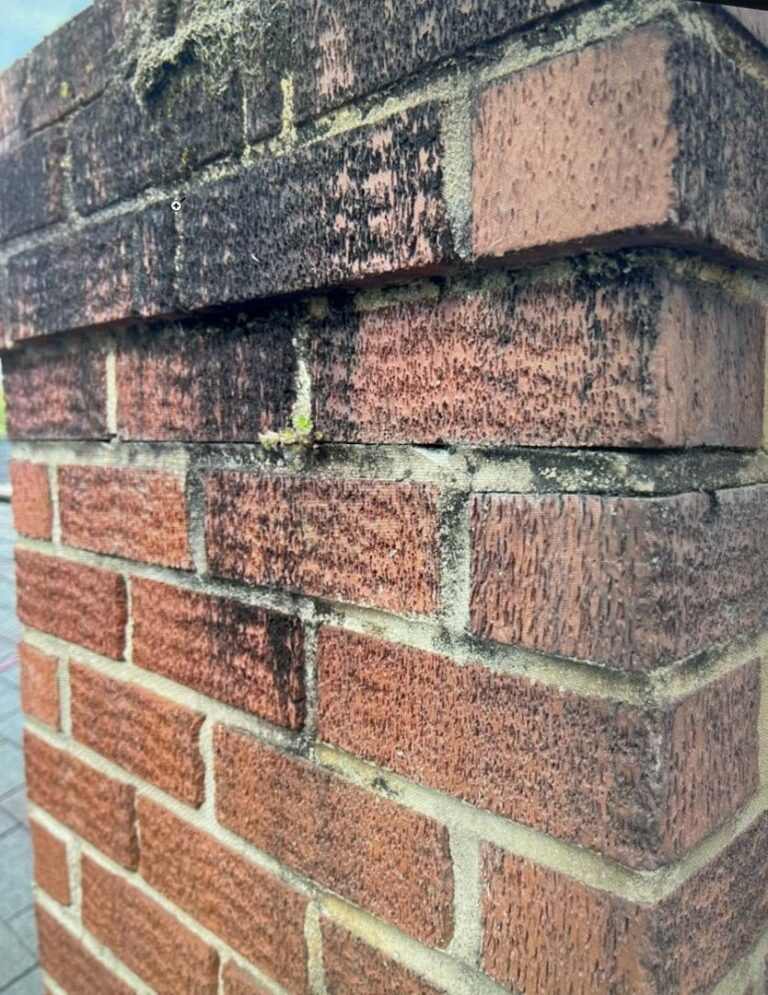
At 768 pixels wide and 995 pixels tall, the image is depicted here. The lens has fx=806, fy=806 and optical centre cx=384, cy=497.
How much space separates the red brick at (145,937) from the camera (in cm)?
82

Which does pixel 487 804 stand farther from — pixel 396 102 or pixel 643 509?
pixel 396 102

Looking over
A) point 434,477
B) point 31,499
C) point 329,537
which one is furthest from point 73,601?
point 434,477

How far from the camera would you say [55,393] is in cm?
96

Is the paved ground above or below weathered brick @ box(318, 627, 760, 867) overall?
below

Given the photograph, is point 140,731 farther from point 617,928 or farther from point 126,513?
point 617,928

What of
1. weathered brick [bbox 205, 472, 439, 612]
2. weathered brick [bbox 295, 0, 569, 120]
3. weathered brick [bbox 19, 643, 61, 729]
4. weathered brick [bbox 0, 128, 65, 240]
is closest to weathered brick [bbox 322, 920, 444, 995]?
weathered brick [bbox 205, 472, 439, 612]

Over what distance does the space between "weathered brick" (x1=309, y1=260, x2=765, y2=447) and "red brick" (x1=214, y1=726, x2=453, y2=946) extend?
0.29 meters

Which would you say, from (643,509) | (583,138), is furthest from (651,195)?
(643,509)

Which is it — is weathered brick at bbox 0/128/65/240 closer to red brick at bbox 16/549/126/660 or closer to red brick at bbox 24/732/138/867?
red brick at bbox 16/549/126/660

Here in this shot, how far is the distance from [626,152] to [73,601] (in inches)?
31.3

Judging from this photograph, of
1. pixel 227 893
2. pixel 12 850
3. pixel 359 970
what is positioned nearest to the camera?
pixel 359 970

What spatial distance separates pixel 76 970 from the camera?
1.04 metres

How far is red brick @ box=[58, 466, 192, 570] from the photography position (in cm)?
78

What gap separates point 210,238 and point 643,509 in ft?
1.45
